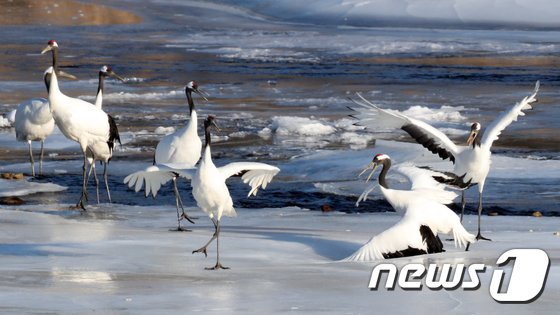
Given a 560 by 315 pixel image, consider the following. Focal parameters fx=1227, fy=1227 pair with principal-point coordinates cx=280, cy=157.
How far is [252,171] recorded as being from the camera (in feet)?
31.4

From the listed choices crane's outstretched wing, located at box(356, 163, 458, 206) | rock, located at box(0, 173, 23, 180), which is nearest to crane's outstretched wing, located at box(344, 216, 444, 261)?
crane's outstretched wing, located at box(356, 163, 458, 206)

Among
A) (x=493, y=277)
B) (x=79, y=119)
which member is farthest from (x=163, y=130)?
(x=493, y=277)

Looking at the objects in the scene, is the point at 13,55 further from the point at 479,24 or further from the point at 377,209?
the point at 377,209

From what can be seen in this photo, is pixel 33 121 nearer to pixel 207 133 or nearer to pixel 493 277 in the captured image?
pixel 207 133

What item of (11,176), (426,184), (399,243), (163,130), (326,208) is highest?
(426,184)

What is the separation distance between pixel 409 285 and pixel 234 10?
38.3m

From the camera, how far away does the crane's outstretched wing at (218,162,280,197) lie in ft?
30.1

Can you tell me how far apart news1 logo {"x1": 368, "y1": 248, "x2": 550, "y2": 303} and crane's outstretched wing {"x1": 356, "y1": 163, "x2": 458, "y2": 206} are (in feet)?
2.23

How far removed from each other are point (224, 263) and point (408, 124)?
102 inches

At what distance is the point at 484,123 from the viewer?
18406 millimetres

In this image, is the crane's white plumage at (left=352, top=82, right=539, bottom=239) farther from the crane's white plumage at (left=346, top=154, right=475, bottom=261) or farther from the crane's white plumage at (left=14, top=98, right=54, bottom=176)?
the crane's white plumage at (left=14, top=98, right=54, bottom=176)

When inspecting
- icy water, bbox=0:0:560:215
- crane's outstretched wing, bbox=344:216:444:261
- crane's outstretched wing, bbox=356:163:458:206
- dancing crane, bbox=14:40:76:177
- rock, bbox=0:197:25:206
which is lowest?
icy water, bbox=0:0:560:215

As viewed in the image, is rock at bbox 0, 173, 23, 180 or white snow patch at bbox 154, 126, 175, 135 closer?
rock at bbox 0, 173, 23, 180

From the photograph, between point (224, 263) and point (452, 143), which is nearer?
point (224, 263)
